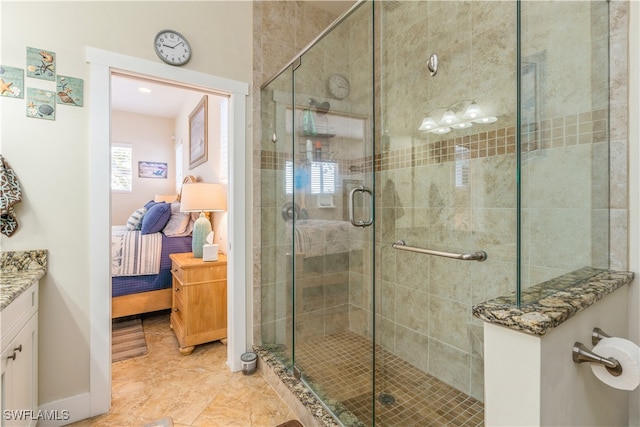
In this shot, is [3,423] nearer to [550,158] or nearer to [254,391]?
[254,391]

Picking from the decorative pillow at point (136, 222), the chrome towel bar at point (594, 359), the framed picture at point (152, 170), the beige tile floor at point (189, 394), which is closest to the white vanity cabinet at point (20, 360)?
the beige tile floor at point (189, 394)

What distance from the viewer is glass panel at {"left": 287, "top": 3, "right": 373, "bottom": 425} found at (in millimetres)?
1845

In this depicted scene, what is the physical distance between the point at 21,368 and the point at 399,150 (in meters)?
2.31

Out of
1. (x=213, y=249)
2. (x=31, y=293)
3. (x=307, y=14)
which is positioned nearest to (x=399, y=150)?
(x=307, y=14)

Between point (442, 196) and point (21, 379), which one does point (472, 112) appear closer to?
point (442, 196)

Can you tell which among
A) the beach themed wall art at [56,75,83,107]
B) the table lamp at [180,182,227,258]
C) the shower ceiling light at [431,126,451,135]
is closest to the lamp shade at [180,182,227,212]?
the table lamp at [180,182,227,258]

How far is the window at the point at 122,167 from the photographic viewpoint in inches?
209

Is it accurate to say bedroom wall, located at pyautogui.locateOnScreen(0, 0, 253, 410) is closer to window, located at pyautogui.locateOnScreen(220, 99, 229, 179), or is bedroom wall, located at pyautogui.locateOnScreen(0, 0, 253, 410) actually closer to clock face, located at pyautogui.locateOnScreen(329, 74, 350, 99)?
window, located at pyautogui.locateOnScreen(220, 99, 229, 179)

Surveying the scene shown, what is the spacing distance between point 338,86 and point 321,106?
0.55 feet

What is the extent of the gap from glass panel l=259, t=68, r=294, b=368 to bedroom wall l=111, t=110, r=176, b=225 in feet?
14.0

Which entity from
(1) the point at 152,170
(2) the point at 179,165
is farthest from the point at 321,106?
(1) the point at 152,170

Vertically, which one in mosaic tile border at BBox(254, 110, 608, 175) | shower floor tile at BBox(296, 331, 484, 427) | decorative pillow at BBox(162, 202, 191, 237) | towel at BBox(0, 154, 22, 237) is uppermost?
mosaic tile border at BBox(254, 110, 608, 175)

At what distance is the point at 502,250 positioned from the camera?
5.10 feet

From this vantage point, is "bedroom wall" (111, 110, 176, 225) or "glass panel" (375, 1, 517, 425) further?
"bedroom wall" (111, 110, 176, 225)
